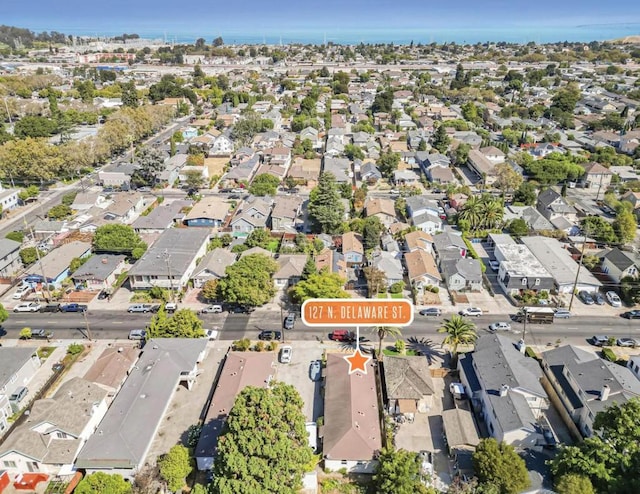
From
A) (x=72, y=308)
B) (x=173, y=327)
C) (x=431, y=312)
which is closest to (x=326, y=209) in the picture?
(x=431, y=312)

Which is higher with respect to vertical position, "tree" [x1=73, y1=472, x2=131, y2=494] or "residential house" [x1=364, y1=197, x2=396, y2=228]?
"residential house" [x1=364, y1=197, x2=396, y2=228]

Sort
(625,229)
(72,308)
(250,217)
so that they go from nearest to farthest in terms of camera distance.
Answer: (72,308)
(625,229)
(250,217)

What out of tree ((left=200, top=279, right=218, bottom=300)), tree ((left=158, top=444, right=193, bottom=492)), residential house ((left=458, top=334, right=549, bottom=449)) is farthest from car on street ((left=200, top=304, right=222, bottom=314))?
residential house ((left=458, top=334, right=549, bottom=449))

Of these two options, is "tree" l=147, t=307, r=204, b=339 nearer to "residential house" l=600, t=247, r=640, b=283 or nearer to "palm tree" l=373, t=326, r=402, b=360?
"palm tree" l=373, t=326, r=402, b=360

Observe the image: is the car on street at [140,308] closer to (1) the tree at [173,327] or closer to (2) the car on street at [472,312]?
(1) the tree at [173,327]

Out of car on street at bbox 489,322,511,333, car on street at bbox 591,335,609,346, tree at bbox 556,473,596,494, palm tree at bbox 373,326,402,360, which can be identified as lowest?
car on street at bbox 489,322,511,333

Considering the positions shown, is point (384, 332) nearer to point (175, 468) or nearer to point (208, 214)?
point (175, 468)
